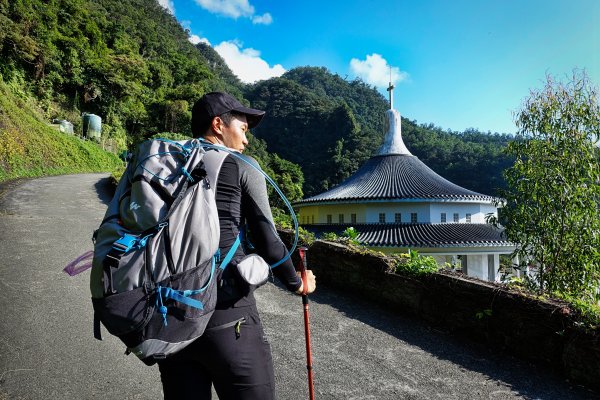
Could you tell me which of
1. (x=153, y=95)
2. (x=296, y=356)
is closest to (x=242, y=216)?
(x=296, y=356)

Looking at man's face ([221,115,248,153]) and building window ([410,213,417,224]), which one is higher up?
man's face ([221,115,248,153])

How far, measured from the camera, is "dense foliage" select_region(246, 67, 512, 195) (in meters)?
52.3

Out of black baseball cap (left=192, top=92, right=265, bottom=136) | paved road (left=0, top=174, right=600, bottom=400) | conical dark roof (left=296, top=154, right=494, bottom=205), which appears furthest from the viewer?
conical dark roof (left=296, top=154, right=494, bottom=205)

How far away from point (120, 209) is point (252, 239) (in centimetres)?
48

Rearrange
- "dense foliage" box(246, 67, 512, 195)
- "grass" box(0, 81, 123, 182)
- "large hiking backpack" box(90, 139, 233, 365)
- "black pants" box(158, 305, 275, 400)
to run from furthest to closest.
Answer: "dense foliage" box(246, 67, 512, 195), "grass" box(0, 81, 123, 182), "black pants" box(158, 305, 275, 400), "large hiking backpack" box(90, 139, 233, 365)

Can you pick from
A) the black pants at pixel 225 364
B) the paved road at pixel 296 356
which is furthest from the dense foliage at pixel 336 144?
the black pants at pixel 225 364

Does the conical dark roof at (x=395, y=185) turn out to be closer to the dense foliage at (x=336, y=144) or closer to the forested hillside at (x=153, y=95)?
the forested hillside at (x=153, y=95)

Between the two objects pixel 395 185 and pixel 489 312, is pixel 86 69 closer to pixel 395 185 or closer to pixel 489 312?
pixel 395 185

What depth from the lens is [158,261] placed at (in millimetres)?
1221

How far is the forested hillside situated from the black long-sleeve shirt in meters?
18.2

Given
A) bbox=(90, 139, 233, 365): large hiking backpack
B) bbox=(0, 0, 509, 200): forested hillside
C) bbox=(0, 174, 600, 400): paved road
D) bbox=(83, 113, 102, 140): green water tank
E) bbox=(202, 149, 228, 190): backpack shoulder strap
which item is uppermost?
bbox=(0, 0, 509, 200): forested hillside

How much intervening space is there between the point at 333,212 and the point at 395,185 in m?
3.29

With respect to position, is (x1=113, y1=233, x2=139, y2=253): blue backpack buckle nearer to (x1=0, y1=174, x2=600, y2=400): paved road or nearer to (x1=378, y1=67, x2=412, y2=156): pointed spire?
(x1=0, y1=174, x2=600, y2=400): paved road

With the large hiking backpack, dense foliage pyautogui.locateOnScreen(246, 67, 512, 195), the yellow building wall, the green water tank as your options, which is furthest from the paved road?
dense foliage pyautogui.locateOnScreen(246, 67, 512, 195)
